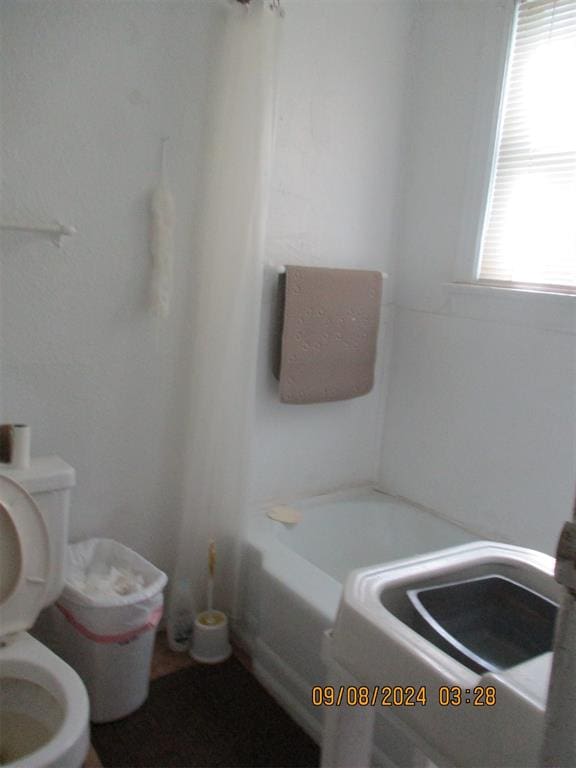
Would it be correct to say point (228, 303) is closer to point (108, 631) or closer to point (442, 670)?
point (108, 631)

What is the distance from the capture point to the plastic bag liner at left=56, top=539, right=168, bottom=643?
1.61 meters

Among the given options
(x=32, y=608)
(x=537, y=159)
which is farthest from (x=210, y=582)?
(x=537, y=159)

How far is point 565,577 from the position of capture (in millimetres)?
458

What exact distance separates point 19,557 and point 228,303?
934 millimetres

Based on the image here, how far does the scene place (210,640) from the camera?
194 cm

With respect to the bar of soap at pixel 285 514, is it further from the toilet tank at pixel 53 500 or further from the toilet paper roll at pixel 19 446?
the toilet paper roll at pixel 19 446

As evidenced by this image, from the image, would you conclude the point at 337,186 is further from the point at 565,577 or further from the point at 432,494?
the point at 565,577

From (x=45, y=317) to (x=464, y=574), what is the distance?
4.28 feet

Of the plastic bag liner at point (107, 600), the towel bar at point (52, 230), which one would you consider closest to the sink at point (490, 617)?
the plastic bag liner at point (107, 600)

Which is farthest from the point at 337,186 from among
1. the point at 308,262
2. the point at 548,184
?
the point at 548,184

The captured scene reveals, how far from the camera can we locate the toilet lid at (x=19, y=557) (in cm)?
143

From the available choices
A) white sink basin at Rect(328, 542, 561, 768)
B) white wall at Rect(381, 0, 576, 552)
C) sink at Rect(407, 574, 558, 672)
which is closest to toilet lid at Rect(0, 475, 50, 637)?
white sink basin at Rect(328, 542, 561, 768)

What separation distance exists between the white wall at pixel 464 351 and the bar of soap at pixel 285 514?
1.72 feet

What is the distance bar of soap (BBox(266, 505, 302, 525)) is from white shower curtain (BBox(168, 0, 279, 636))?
0.69 ft
